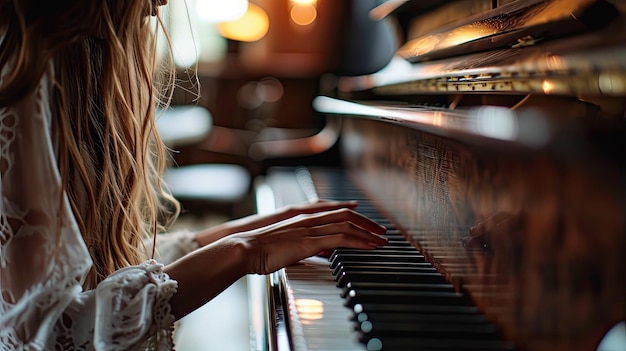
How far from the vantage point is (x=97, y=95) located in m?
1.35

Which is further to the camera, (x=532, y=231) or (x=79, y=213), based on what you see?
(x=79, y=213)

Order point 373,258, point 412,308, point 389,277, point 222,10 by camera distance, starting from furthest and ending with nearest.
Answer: point 222,10 → point 373,258 → point 389,277 → point 412,308

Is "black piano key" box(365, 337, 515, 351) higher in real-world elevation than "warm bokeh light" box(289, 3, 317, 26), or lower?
lower

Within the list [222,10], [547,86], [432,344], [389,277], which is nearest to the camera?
[547,86]

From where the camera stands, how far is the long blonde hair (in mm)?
1140

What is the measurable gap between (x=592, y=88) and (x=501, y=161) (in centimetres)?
33

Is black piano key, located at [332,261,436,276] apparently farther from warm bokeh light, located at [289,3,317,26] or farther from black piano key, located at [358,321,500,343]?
warm bokeh light, located at [289,3,317,26]

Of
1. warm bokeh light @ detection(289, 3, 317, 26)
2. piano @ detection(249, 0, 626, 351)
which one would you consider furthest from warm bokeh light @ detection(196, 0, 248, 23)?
piano @ detection(249, 0, 626, 351)

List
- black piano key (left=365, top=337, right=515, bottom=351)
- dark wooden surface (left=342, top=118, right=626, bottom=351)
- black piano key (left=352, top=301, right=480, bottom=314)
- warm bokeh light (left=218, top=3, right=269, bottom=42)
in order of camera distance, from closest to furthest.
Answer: dark wooden surface (left=342, top=118, right=626, bottom=351) → black piano key (left=365, top=337, right=515, bottom=351) → black piano key (left=352, top=301, right=480, bottom=314) → warm bokeh light (left=218, top=3, right=269, bottom=42)

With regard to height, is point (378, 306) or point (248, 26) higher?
point (248, 26)

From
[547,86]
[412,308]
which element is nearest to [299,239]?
[412,308]

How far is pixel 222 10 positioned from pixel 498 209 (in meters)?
6.78

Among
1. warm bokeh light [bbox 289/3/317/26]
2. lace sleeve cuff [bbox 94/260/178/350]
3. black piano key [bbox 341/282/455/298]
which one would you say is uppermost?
warm bokeh light [bbox 289/3/317/26]

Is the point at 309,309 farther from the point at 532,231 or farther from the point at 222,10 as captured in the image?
the point at 222,10
